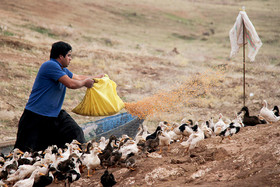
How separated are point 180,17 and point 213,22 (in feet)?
14.0

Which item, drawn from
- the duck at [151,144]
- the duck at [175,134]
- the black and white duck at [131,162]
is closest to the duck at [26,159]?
the black and white duck at [131,162]

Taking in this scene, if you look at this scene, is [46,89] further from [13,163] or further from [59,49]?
[13,163]

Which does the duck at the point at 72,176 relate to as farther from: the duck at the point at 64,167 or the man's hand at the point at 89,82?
the man's hand at the point at 89,82

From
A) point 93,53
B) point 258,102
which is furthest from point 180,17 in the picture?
point 258,102

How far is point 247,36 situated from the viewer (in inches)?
436

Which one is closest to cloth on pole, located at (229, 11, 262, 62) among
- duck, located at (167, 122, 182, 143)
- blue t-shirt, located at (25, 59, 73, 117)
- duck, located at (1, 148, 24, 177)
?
duck, located at (167, 122, 182, 143)

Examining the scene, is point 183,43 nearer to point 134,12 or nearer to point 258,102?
point 134,12

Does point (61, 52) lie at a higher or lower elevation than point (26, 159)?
higher

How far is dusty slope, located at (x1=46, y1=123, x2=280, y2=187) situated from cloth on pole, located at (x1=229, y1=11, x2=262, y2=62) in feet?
15.5

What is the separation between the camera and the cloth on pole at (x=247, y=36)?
35.0 feet

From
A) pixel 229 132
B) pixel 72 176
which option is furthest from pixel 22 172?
pixel 229 132

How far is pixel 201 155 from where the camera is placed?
6.33 metres

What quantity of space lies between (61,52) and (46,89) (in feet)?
2.29

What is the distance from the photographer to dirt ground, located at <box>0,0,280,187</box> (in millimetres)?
5559
